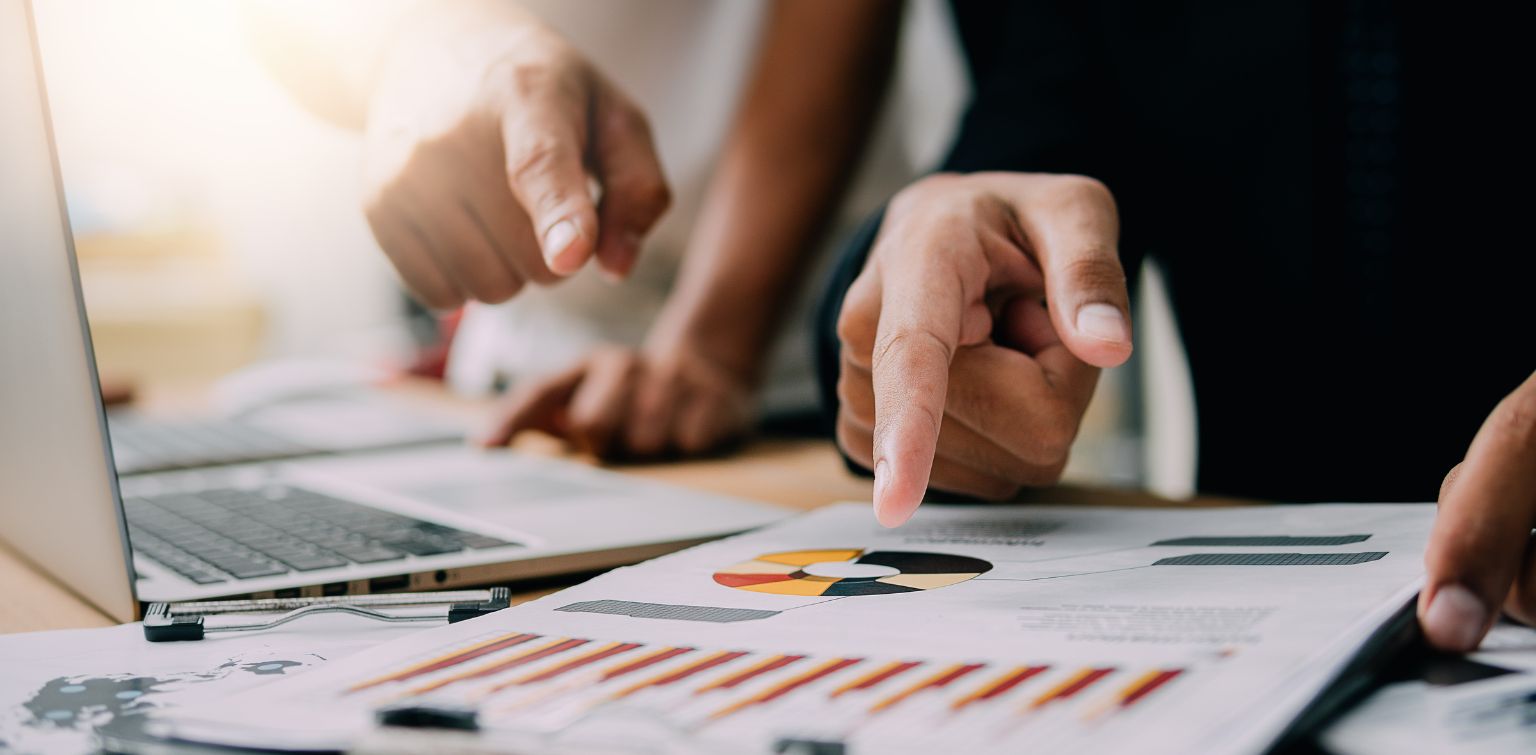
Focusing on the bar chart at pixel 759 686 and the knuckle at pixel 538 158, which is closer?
the bar chart at pixel 759 686

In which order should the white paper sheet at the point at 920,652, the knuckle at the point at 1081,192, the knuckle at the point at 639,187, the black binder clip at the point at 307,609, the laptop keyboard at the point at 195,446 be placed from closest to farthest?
the white paper sheet at the point at 920,652
the black binder clip at the point at 307,609
the knuckle at the point at 1081,192
the knuckle at the point at 639,187
the laptop keyboard at the point at 195,446

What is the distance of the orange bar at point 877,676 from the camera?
0.89ft

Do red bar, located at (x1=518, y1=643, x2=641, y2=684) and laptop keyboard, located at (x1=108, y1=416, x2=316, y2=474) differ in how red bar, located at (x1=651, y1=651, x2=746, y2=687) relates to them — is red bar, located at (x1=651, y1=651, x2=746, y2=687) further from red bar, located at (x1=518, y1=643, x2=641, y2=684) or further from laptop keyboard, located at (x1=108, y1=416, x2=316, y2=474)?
laptop keyboard, located at (x1=108, y1=416, x2=316, y2=474)

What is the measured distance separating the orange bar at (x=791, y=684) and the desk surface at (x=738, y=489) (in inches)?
7.8

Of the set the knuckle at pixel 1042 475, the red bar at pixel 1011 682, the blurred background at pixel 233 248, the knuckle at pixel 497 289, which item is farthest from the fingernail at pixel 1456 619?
the blurred background at pixel 233 248

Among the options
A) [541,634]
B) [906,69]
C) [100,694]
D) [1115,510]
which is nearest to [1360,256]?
[1115,510]

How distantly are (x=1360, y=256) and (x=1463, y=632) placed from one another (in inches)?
21.3

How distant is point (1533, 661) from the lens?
0.28 meters

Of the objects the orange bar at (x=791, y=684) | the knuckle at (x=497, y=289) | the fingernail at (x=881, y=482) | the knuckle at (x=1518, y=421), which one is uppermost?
the knuckle at (x=497, y=289)

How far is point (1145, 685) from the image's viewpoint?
25cm

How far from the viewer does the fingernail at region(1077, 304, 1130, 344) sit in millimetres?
419

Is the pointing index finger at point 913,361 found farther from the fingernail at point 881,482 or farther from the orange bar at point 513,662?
the orange bar at point 513,662

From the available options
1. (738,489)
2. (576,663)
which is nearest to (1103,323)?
(576,663)

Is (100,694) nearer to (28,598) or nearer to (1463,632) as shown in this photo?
(28,598)
